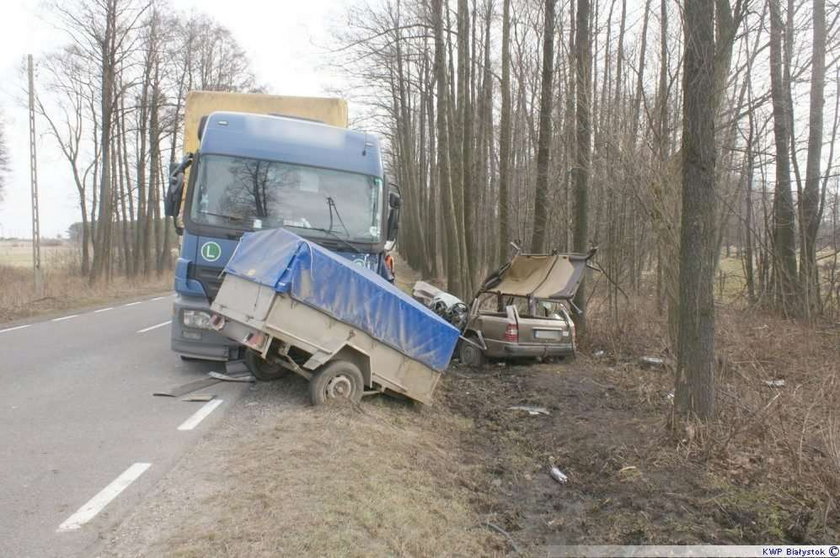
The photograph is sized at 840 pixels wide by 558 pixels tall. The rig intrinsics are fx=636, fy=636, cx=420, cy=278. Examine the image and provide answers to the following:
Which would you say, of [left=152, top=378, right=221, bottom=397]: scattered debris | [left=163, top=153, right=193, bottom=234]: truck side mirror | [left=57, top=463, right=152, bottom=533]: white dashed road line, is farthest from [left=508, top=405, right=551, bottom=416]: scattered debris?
[left=163, top=153, right=193, bottom=234]: truck side mirror

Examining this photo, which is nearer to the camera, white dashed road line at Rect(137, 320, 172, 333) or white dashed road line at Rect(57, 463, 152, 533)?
white dashed road line at Rect(57, 463, 152, 533)

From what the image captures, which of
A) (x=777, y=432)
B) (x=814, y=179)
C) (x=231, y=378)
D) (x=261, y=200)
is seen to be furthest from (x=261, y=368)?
(x=814, y=179)

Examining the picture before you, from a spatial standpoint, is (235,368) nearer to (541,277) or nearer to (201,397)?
(201,397)

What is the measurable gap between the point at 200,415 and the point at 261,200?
3045 mm

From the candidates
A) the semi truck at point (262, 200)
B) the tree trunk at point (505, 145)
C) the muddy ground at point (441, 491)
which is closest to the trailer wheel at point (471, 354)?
the semi truck at point (262, 200)

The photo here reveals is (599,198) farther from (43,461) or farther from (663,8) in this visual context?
(43,461)

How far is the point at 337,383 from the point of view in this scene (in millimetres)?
6977

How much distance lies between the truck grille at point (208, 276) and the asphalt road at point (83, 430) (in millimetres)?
1239

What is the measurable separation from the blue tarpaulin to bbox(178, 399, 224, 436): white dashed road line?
4.97 ft

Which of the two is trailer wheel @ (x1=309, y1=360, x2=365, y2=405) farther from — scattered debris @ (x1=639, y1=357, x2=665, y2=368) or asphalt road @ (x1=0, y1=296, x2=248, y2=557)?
scattered debris @ (x1=639, y1=357, x2=665, y2=368)

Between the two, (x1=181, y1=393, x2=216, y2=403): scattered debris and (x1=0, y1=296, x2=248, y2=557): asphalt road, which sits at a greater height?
(x1=0, y1=296, x2=248, y2=557): asphalt road

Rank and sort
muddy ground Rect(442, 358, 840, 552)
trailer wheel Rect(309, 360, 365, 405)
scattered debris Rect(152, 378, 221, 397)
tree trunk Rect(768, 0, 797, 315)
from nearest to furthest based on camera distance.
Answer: muddy ground Rect(442, 358, 840, 552), trailer wheel Rect(309, 360, 365, 405), scattered debris Rect(152, 378, 221, 397), tree trunk Rect(768, 0, 797, 315)

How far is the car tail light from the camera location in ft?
35.1

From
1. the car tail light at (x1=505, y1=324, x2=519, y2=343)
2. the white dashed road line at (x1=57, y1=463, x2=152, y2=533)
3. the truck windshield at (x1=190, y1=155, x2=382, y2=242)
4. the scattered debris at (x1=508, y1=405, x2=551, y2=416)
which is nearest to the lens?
the white dashed road line at (x1=57, y1=463, x2=152, y2=533)
